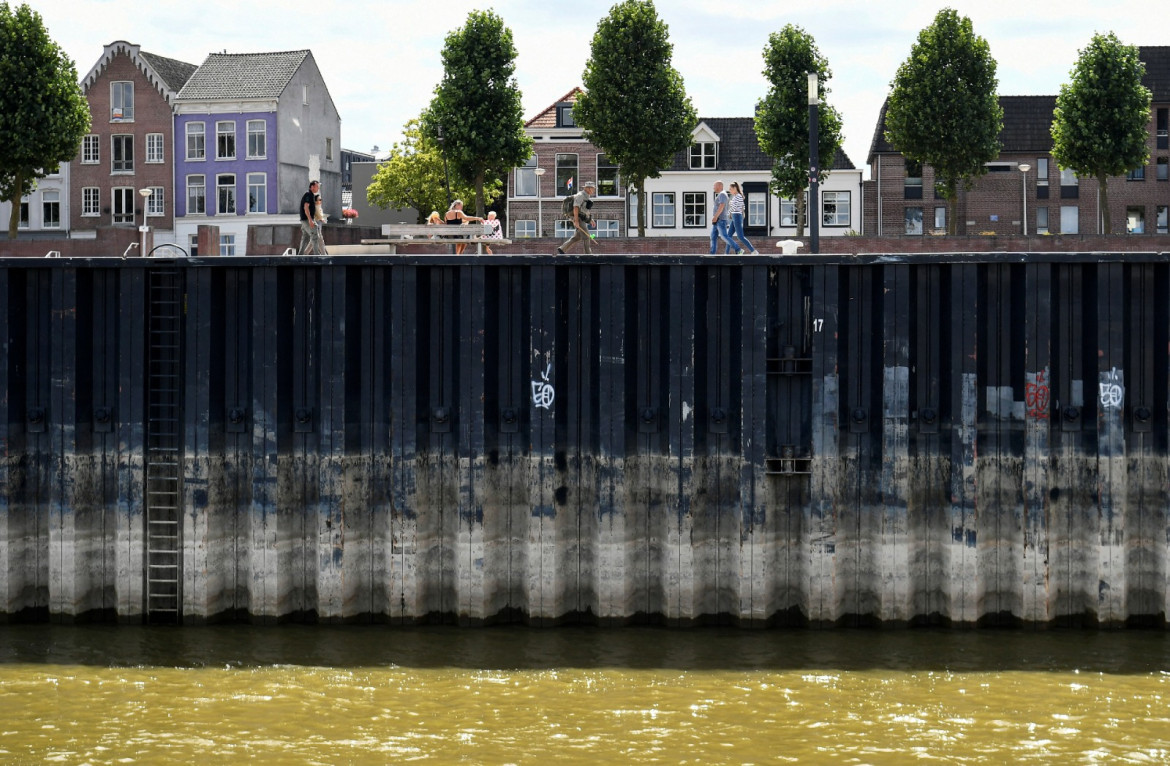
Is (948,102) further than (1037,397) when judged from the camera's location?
Yes

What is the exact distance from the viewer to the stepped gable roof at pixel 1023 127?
7662cm

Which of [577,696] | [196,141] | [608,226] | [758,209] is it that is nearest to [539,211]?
[608,226]

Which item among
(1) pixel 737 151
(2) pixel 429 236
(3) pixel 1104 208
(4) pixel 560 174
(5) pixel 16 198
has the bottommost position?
(2) pixel 429 236

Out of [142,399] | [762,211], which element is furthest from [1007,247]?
[762,211]

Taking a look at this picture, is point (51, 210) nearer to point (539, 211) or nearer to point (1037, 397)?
point (539, 211)

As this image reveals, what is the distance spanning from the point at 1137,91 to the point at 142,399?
50107mm

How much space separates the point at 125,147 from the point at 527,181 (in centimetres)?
2129

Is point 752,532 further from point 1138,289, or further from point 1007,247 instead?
point 1007,247

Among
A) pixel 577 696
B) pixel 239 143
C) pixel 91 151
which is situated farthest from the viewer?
pixel 91 151

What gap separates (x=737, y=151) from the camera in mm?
74938

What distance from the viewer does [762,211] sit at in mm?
73938

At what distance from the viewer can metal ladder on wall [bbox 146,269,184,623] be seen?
56.1ft

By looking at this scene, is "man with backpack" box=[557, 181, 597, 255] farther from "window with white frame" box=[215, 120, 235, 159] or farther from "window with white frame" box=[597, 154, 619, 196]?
"window with white frame" box=[597, 154, 619, 196]

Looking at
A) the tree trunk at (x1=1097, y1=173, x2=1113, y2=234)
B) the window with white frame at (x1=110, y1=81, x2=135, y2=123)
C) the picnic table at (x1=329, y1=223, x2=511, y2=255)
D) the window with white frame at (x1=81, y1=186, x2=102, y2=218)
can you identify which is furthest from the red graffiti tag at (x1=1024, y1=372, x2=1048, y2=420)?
the window with white frame at (x1=81, y1=186, x2=102, y2=218)
